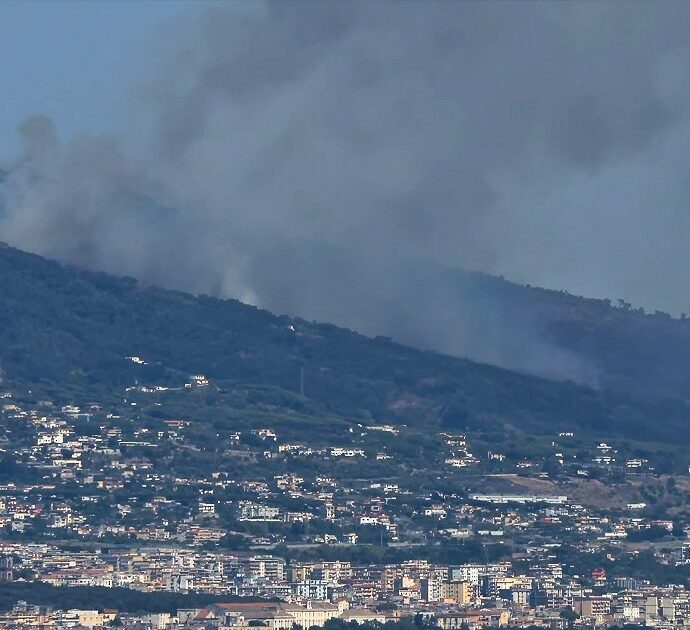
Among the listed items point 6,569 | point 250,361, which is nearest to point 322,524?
point 6,569

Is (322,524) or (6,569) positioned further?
(322,524)

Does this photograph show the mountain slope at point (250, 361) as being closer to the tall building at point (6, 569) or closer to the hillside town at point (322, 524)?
the hillside town at point (322, 524)

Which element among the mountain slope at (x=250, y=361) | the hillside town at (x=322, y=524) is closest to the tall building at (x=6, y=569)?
the hillside town at (x=322, y=524)

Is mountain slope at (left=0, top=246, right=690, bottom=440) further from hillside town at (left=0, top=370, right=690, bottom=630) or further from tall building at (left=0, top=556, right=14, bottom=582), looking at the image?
tall building at (left=0, top=556, right=14, bottom=582)

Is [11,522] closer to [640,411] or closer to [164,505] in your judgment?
[164,505]

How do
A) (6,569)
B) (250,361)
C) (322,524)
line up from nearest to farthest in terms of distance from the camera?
(6,569), (322,524), (250,361)

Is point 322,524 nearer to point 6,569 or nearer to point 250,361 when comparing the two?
point 6,569

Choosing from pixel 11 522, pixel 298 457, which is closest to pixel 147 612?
pixel 11 522

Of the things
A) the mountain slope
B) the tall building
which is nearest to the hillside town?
the tall building
